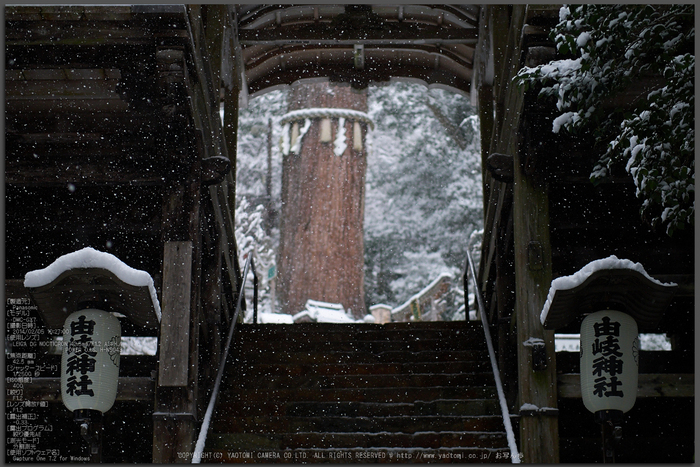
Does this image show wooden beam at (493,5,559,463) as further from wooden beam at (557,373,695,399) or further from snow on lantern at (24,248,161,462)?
snow on lantern at (24,248,161,462)

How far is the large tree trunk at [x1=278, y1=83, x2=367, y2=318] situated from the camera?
664 inches

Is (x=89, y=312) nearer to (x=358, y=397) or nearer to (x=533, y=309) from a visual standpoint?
(x=358, y=397)

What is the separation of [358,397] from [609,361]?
277 centimetres

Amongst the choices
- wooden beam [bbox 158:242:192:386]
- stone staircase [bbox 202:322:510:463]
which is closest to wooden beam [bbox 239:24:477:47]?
stone staircase [bbox 202:322:510:463]

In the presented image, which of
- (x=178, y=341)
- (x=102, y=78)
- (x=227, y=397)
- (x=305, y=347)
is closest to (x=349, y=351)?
(x=305, y=347)

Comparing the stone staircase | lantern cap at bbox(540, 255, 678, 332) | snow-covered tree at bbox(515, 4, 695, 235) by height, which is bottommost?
the stone staircase

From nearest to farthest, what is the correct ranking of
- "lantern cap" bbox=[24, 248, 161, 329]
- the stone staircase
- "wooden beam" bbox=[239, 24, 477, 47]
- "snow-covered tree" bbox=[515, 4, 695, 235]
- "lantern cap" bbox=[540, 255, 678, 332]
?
"snow-covered tree" bbox=[515, 4, 695, 235]
"lantern cap" bbox=[540, 255, 678, 332]
"lantern cap" bbox=[24, 248, 161, 329]
the stone staircase
"wooden beam" bbox=[239, 24, 477, 47]

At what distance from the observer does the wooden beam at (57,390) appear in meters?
7.48

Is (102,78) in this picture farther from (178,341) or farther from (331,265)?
(331,265)

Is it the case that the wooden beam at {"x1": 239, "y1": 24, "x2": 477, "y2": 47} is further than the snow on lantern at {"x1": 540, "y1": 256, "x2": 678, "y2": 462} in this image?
Yes

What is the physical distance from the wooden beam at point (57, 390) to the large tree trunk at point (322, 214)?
9237mm

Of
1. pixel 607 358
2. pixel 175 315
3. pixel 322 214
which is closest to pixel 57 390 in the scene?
pixel 175 315

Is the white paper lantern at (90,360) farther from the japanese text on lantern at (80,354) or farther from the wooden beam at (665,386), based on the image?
the wooden beam at (665,386)

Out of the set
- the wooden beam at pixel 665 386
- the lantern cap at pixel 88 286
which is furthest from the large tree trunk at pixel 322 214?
the lantern cap at pixel 88 286
